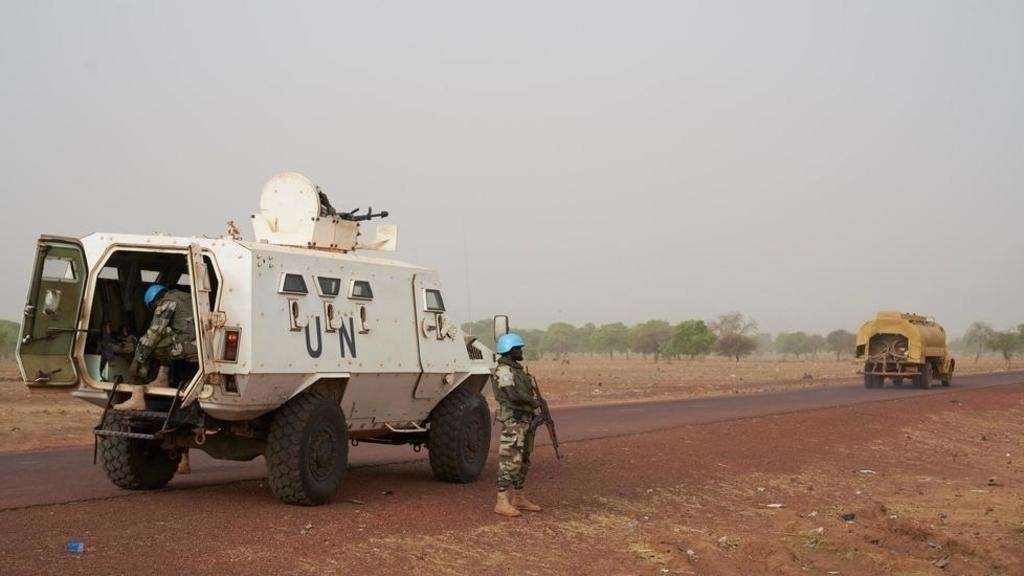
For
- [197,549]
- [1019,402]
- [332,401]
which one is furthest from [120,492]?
[1019,402]

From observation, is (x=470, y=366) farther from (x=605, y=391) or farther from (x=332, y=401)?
(x=605, y=391)

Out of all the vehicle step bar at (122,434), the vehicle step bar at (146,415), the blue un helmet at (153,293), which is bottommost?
the vehicle step bar at (122,434)

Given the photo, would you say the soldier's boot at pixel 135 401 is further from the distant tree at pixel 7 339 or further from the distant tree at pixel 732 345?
the distant tree at pixel 732 345

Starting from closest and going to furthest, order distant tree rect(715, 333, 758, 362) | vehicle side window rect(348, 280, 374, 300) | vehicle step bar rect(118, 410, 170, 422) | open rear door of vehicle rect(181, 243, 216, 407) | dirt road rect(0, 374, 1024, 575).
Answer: dirt road rect(0, 374, 1024, 575), open rear door of vehicle rect(181, 243, 216, 407), vehicle step bar rect(118, 410, 170, 422), vehicle side window rect(348, 280, 374, 300), distant tree rect(715, 333, 758, 362)

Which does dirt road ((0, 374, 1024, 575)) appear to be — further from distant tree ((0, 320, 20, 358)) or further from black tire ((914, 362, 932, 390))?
distant tree ((0, 320, 20, 358))

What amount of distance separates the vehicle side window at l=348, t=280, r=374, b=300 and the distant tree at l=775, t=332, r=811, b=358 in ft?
604

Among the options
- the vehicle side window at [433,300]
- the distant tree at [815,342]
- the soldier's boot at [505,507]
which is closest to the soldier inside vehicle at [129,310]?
the vehicle side window at [433,300]

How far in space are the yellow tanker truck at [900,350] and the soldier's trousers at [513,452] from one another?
34.7 m

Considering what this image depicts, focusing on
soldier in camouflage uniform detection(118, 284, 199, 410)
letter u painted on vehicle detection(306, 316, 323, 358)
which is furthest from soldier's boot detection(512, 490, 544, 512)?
soldier in camouflage uniform detection(118, 284, 199, 410)

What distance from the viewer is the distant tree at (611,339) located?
152238 mm

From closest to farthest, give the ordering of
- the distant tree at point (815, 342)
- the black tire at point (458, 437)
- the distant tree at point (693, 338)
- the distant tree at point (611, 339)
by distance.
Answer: the black tire at point (458, 437) → the distant tree at point (693, 338) → the distant tree at point (611, 339) → the distant tree at point (815, 342)

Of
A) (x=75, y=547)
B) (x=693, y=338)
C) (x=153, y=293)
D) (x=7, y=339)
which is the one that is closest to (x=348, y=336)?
(x=153, y=293)

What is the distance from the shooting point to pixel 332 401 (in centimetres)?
1055

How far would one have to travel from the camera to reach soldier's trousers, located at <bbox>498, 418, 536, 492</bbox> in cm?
1059
